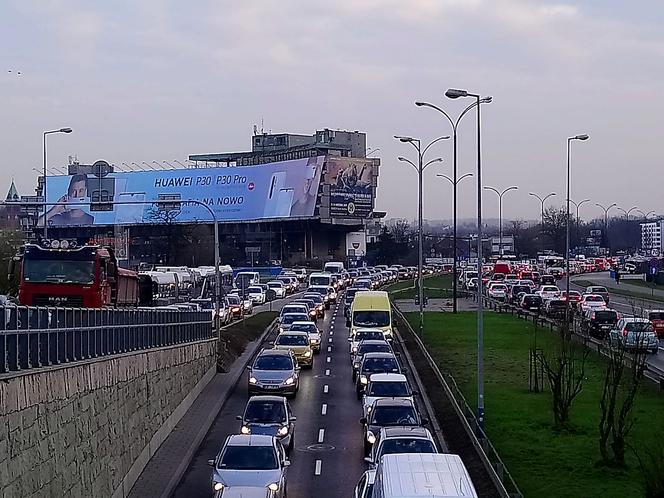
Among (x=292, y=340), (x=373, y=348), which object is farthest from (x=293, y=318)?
(x=373, y=348)

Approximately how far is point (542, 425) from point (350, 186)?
337 feet

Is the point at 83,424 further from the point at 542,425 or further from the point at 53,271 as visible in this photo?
the point at 53,271

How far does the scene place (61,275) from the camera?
30734mm

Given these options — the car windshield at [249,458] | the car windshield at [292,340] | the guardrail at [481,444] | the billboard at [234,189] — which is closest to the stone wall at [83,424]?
the car windshield at [249,458]

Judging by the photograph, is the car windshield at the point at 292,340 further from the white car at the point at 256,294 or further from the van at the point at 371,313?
the white car at the point at 256,294

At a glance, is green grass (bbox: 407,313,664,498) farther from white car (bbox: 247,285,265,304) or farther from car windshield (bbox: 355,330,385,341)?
white car (bbox: 247,285,265,304)

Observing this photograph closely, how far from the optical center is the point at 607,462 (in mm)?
21891

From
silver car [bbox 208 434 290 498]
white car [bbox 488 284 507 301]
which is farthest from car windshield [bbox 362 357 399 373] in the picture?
white car [bbox 488 284 507 301]

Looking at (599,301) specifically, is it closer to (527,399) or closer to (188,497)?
(527,399)

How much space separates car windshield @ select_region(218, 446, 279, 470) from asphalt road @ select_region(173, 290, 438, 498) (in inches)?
46.1

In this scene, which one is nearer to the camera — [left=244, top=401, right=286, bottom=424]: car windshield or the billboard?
[left=244, top=401, right=286, bottom=424]: car windshield

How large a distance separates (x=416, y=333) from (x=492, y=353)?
9387mm

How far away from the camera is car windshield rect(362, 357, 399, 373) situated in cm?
3466

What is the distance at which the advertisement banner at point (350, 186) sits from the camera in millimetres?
125750
